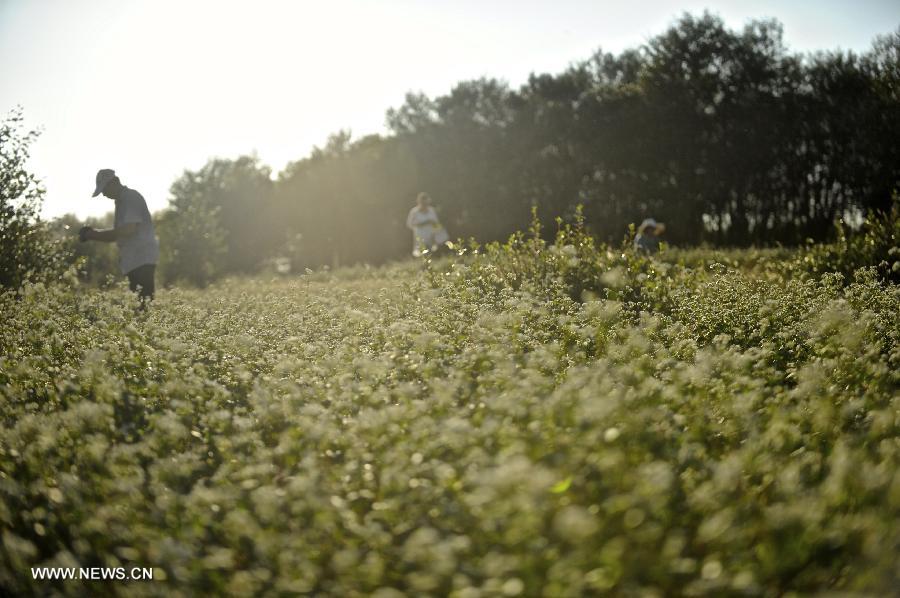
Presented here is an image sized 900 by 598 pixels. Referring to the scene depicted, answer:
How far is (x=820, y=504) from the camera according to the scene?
2.72 metres

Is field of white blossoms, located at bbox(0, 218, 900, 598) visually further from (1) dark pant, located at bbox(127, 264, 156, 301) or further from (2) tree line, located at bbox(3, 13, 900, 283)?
(2) tree line, located at bbox(3, 13, 900, 283)

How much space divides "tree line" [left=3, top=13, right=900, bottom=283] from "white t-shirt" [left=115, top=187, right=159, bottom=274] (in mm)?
18698

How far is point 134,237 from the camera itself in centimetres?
1000

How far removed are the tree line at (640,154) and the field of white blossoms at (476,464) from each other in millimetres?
19272

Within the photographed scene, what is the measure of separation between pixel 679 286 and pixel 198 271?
30.2 metres

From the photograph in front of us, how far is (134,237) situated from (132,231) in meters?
0.11

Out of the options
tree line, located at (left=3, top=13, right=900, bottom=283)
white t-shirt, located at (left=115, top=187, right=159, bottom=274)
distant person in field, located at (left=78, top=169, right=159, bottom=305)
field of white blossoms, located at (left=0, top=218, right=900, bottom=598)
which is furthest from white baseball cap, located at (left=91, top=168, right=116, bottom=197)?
tree line, located at (left=3, top=13, right=900, bottom=283)

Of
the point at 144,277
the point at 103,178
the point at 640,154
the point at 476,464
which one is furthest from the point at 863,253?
the point at 640,154

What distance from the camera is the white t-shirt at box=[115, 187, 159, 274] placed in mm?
9914

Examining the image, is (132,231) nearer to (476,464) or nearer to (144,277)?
(144,277)

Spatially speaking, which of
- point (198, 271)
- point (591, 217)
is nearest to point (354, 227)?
point (198, 271)

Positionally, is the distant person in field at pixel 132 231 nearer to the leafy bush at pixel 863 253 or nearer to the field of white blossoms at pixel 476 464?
the field of white blossoms at pixel 476 464

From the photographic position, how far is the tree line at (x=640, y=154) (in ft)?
90.8

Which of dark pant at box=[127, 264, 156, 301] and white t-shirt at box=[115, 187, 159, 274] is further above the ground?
white t-shirt at box=[115, 187, 159, 274]
